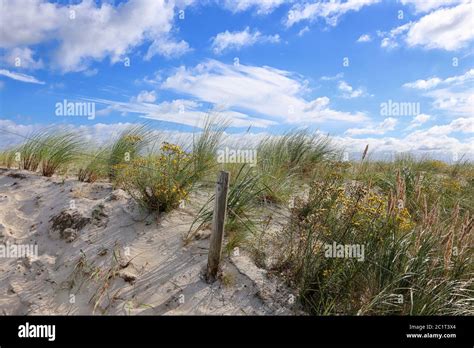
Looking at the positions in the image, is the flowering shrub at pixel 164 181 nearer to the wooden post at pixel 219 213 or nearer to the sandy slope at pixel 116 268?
the sandy slope at pixel 116 268

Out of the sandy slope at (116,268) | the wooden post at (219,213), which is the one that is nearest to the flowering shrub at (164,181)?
the sandy slope at (116,268)

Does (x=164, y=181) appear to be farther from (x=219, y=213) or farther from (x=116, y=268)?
(x=219, y=213)

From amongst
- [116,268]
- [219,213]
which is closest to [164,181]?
[116,268]

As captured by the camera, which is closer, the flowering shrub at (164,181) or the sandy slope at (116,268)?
the sandy slope at (116,268)

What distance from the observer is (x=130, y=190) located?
5801 millimetres

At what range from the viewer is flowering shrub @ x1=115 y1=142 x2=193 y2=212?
16.7 ft

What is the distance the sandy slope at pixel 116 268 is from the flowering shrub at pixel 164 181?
0.18 metres

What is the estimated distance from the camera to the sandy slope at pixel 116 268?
3920mm

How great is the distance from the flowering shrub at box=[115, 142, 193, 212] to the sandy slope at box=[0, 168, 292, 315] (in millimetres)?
182

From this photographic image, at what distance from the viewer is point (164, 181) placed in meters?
5.13

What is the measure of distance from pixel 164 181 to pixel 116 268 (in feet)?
4.44

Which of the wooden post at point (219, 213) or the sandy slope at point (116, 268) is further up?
the wooden post at point (219, 213)

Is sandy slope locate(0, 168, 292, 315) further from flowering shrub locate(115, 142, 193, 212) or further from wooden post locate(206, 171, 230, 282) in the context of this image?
wooden post locate(206, 171, 230, 282)
